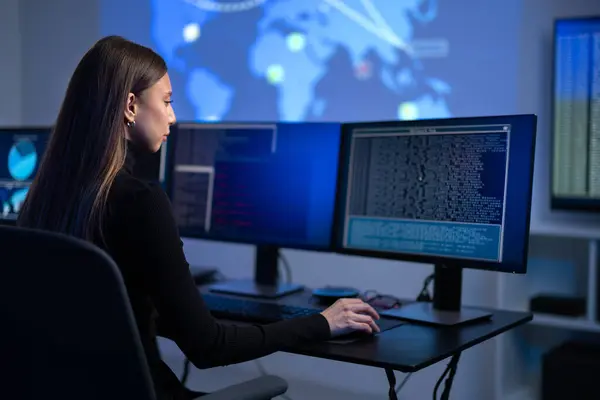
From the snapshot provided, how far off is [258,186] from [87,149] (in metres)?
0.89

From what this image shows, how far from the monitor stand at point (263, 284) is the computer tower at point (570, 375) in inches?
37.8

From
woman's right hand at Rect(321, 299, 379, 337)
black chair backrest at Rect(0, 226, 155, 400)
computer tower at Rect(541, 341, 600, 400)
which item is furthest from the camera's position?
computer tower at Rect(541, 341, 600, 400)

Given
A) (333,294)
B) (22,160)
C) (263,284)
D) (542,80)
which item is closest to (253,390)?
(333,294)

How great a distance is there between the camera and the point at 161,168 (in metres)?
2.38

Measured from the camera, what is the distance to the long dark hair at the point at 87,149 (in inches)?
51.1

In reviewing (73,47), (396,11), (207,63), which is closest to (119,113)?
(396,11)

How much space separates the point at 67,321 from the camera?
95 centimetres

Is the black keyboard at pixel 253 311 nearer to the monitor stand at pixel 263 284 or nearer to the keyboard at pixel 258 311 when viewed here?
the keyboard at pixel 258 311

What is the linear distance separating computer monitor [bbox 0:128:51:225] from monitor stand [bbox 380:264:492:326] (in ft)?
4.70

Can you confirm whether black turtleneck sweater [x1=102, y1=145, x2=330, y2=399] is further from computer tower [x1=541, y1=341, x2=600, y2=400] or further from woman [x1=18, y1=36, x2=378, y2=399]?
computer tower [x1=541, y1=341, x2=600, y2=400]

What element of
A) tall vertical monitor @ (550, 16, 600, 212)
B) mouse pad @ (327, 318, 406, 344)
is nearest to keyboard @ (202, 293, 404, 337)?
mouse pad @ (327, 318, 406, 344)

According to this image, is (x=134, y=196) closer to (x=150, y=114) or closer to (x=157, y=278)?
(x=157, y=278)

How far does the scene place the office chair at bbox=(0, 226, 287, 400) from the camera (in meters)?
0.93

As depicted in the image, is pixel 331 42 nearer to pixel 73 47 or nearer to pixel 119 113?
pixel 73 47
